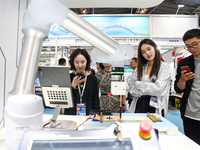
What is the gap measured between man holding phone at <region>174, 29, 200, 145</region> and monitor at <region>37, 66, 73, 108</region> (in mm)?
1076

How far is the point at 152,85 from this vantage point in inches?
56.1

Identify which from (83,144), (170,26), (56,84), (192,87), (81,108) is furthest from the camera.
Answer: (170,26)

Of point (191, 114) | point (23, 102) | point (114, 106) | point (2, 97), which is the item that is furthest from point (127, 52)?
point (114, 106)

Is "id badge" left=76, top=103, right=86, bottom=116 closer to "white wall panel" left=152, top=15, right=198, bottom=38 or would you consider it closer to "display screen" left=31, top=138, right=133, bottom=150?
"display screen" left=31, top=138, right=133, bottom=150

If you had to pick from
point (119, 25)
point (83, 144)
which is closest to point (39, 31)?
point (83, 144)

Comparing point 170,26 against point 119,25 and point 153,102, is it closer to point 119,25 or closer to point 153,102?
point 119,25

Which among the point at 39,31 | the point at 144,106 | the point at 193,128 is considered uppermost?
the point at 39,31

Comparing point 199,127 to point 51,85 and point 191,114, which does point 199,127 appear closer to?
point 191,114

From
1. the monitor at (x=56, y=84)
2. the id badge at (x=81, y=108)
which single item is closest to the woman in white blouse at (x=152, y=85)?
the id badge at (x=81, y=108)

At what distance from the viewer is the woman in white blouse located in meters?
1.46

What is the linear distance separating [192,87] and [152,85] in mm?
407

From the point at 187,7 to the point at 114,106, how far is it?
6486mm

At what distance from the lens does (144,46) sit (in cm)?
153

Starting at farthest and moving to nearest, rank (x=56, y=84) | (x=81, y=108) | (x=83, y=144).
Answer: (x=81, y=108), (x=56, y=84), (x=83, y=144)
